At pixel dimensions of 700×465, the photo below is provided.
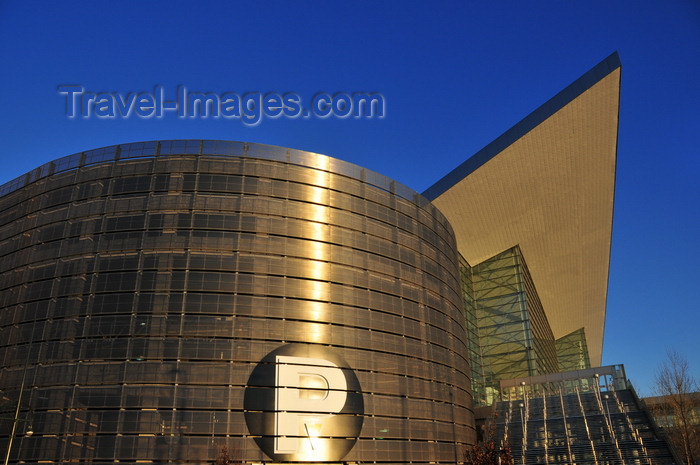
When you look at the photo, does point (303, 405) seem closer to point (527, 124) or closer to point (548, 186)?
point (527, 124)

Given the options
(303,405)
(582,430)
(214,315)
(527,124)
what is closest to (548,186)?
(527,124)

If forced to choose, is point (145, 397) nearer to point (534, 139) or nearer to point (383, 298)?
point (383, 298)

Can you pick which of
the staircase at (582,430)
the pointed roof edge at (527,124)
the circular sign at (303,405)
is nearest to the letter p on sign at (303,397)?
the circular sign at (303,405)

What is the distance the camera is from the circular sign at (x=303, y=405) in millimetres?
30172

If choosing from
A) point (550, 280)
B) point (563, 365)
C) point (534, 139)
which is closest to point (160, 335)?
point (534, 139)

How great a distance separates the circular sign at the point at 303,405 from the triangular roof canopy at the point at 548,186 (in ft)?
88.0

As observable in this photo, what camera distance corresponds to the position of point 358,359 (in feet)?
113

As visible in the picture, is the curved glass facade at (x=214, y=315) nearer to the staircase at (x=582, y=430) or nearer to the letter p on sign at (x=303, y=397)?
the letter p on sign at (x=303, y=397)

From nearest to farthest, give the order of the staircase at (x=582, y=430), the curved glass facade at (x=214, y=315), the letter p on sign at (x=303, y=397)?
the curved glass facade at (x=214, y=315) → the letter p on sign at (x=303, y=397) → the staircase at (x=582, y=430)

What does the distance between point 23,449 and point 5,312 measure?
9.81 meters

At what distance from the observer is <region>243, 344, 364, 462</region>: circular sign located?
30.2 meters

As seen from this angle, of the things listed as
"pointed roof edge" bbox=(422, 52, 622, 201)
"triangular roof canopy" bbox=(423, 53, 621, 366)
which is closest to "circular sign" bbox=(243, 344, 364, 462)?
"pointed roof edge" bbox=(422, 52, 622, 201)

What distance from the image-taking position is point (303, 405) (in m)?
31.3

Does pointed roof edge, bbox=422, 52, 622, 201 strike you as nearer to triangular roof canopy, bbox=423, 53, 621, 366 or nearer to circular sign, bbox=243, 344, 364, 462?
triangular roof canopy, bbox=423, 53, 621, 366
